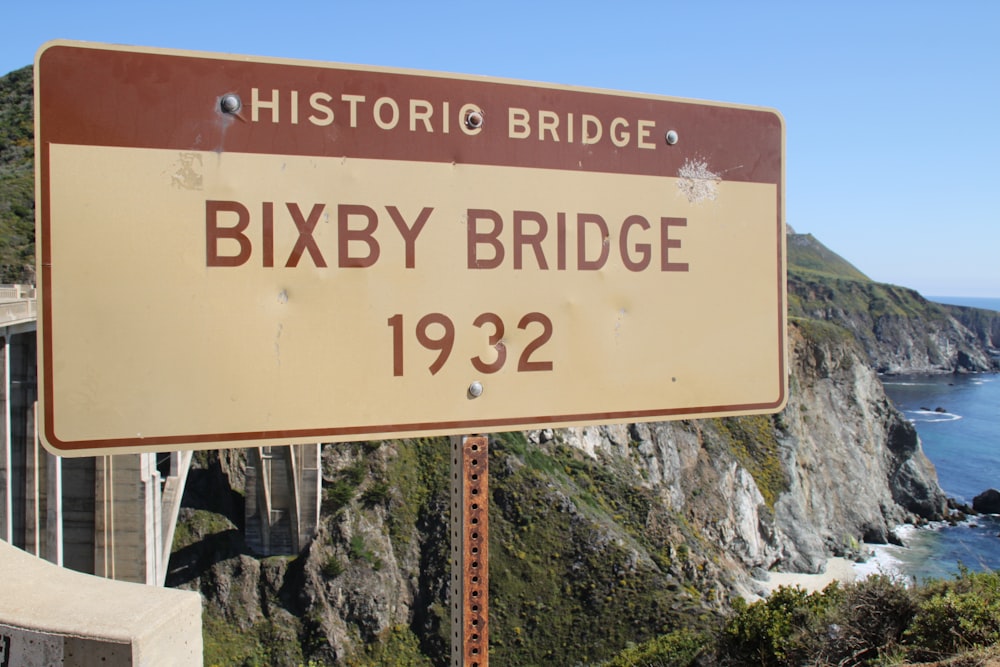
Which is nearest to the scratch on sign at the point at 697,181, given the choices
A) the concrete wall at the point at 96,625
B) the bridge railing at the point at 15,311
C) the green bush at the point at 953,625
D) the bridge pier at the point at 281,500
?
the concrete wall at the point at 96,625

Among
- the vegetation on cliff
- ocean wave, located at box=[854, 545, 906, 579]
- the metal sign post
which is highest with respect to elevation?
the metal sign post

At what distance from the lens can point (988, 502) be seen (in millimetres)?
64562

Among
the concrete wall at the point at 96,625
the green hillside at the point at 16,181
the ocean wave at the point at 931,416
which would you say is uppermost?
the green hillside at the point at 16,181

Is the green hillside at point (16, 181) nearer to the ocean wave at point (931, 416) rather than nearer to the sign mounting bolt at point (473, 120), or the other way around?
the sign mounting bolt at point (473, 120)

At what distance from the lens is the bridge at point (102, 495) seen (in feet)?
55.1

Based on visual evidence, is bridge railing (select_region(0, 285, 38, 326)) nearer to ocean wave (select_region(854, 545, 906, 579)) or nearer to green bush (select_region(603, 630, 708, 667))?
green bush (select_region(603, 630, 708, 667))

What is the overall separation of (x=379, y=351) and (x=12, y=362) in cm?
1888

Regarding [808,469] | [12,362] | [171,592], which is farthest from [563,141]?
[808,469]

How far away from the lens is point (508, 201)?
1976 millimetres

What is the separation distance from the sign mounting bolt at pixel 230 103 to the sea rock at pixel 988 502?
78.1 metres

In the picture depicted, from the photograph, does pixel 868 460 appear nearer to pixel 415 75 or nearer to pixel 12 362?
pixel 12 362

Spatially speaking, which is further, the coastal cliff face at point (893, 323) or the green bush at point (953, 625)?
the coastal cliff face at point (893, 323)

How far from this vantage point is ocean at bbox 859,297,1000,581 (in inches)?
2136

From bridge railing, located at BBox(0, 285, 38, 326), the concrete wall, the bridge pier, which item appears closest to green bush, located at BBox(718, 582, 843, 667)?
the concrete wall
